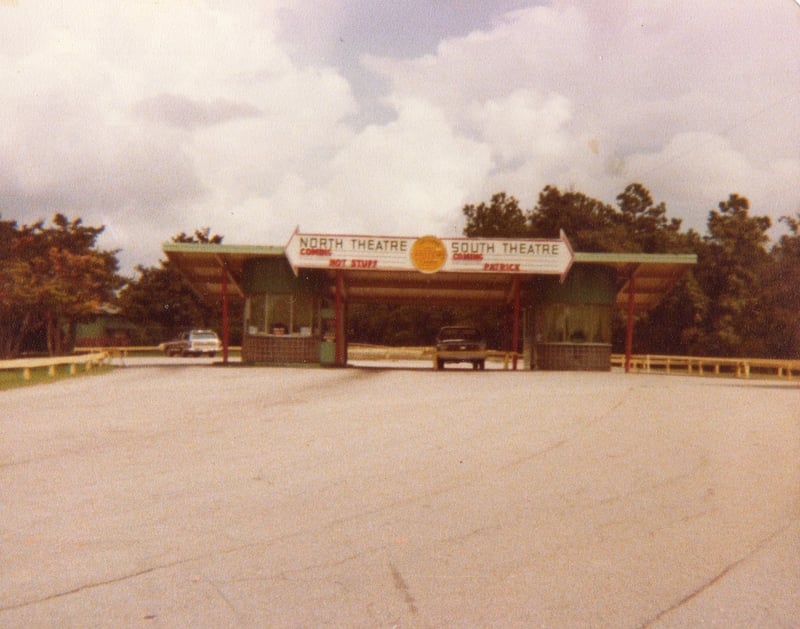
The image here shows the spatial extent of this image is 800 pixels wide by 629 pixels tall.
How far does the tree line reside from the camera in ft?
135

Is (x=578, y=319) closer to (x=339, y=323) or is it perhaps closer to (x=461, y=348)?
(x=461, y=348)

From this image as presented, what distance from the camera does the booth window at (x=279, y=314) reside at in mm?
27406

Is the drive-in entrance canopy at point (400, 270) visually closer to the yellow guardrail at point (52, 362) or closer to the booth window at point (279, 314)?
the booth window at point (279, 314)

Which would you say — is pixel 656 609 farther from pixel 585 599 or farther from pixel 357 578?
pixel 357 578

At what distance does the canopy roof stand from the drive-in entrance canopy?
0.07 m

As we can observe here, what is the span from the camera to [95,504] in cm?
609

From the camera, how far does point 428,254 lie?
26797 mm

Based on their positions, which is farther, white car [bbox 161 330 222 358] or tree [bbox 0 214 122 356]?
white car [bbox 161 330 222 358]

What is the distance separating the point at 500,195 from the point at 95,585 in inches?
3057

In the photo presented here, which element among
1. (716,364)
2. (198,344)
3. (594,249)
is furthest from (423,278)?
(594,249)

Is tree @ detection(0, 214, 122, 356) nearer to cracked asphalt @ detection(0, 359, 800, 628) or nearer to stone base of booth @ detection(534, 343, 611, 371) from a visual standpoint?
stone base of booth @ detection(534, 343, 611, 371)

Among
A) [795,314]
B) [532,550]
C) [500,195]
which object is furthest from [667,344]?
[532,550]

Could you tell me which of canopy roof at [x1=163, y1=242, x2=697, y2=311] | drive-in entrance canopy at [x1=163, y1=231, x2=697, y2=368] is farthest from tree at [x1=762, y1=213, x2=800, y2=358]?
drive-in entrance canopy at [x1=163, y1=231, x2=697, y2=368]

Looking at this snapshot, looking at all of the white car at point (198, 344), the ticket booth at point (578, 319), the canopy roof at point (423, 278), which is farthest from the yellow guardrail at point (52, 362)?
the white car at point (198, 344)
